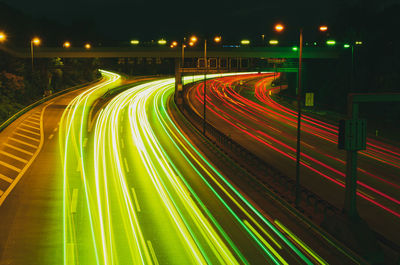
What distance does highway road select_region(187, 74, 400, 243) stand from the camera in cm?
2506

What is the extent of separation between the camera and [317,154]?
38062mm

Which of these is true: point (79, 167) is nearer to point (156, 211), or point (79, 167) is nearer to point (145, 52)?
point (156, 211)

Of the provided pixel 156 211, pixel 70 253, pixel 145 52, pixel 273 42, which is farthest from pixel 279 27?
pixel 273 42

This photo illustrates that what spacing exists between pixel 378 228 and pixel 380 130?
33061 mm

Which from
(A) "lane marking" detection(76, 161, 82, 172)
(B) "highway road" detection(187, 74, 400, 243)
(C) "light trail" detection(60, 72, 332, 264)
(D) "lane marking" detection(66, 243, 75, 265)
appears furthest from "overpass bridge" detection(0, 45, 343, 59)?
(D) "lane marking" detection(66, 243, 75, 265)

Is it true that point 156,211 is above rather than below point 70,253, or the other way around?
below

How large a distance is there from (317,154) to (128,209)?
2094 centimetres

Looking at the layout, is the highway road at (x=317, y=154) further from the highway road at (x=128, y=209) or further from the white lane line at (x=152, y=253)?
the white lane line at (x=152, y=253)

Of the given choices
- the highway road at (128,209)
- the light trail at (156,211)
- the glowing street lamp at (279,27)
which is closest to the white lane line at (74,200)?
the highway road at (128,209)

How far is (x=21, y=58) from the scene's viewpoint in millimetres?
75312

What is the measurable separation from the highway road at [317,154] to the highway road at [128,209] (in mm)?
5595

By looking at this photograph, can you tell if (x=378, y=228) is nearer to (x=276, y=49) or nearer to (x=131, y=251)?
(x=131, y=251)

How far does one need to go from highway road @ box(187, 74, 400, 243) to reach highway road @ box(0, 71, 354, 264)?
5.59 m

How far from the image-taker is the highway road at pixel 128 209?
16281mm
